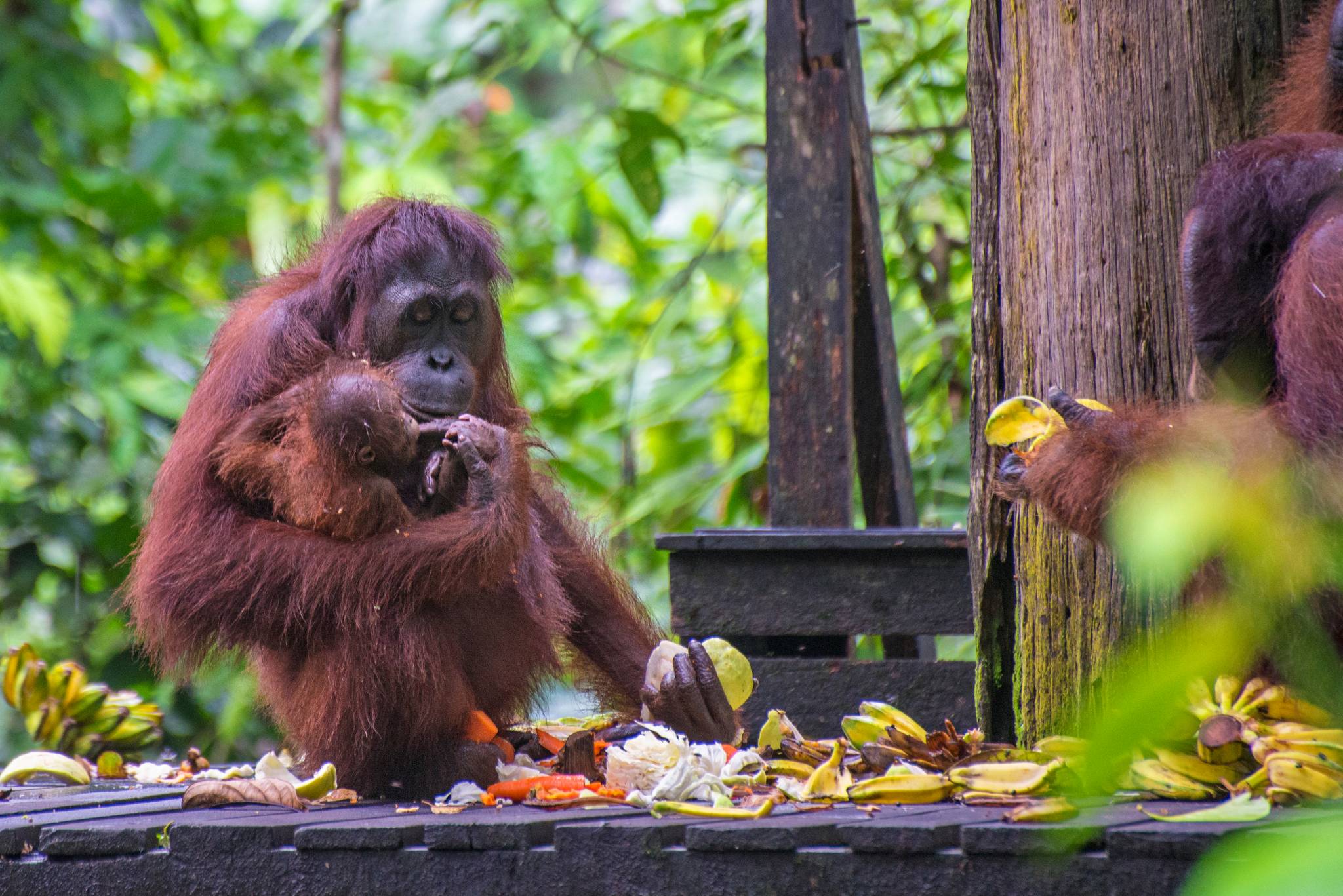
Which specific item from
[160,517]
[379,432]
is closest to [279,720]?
[160,517]

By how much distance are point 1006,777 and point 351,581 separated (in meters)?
1.02

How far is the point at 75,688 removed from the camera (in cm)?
331

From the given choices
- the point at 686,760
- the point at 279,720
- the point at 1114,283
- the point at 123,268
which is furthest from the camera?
the point at 123,268

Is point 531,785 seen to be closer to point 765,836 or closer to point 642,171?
point 765,836

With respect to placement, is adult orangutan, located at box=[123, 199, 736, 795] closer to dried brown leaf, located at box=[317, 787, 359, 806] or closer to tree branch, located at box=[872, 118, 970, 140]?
dried brown leaf, located at box=[317, 787, 359, 806]

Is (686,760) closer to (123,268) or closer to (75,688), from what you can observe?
(75,688)

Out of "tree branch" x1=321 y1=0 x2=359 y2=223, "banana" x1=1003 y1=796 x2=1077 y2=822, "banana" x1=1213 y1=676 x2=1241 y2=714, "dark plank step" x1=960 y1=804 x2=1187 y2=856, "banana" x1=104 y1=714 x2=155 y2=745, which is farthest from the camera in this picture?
"tree branch" x1=321 y1=0 x2=359 y2=223

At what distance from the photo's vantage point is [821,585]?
120 inches

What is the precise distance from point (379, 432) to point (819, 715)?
1.38 meters

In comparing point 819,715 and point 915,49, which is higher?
point 915,49

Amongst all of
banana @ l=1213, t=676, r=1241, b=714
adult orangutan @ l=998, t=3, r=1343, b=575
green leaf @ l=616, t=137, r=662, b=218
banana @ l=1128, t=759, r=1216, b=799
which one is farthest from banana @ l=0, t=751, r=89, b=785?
green leaf @ l=616, t=137, r=662, b=218

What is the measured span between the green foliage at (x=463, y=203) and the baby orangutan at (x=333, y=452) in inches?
54.5

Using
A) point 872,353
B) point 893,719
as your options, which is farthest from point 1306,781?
point 872,353

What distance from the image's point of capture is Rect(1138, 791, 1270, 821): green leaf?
1.52 meters
